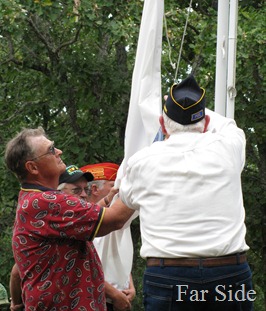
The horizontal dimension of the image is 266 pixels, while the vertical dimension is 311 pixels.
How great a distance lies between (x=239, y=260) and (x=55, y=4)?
21.6 ft

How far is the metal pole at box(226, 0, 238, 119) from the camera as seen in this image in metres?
5.10

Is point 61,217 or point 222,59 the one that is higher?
point 222,59

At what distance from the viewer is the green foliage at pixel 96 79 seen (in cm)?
1068

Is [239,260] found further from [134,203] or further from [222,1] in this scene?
[222,1]

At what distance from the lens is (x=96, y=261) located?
476 cm

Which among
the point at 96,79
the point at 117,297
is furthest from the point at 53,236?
the point at 96,79

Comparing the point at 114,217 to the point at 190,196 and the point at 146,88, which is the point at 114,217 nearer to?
the point at 190,196

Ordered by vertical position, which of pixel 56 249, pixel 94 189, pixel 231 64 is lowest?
pixel 56 249

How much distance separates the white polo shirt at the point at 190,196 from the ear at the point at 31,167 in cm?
60

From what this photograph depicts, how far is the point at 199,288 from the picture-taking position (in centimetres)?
421

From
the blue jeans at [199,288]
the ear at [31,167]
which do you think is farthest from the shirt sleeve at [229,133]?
the ear at [31,167]

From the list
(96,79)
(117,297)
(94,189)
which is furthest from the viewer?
(96,79)

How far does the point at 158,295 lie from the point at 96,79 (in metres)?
7.87

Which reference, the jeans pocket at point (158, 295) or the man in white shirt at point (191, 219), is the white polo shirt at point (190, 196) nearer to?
the man in white shirt at point (191, 219)
